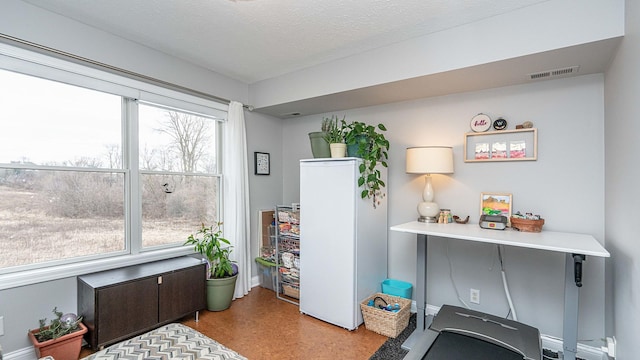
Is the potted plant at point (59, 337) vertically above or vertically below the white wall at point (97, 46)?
below

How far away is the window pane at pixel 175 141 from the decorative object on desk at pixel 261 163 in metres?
0.53

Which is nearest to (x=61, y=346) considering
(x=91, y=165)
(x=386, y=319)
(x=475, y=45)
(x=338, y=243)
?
(x=91, y=165)

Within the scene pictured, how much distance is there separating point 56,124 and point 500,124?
374cm

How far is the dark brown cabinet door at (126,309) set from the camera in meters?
2.25

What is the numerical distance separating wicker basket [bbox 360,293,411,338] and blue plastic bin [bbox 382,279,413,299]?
0.16m

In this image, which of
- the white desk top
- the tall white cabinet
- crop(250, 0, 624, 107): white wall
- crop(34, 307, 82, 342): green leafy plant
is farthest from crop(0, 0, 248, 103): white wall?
the white desk top

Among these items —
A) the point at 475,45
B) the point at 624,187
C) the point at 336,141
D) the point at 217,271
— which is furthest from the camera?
the point at 217,271

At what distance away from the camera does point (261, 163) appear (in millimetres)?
3961

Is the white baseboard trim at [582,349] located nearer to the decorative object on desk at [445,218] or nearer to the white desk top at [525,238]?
the white desk top at [525,238]

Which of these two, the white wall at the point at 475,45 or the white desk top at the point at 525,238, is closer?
the white desk top at the point at 525,238

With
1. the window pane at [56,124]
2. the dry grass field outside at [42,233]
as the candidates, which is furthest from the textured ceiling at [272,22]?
the dry grass field outside at [42,233]

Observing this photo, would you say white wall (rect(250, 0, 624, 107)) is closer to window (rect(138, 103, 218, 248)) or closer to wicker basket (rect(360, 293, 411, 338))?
window (rect(138, 103, 218, 248))

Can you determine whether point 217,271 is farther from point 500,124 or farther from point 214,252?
point 500,124

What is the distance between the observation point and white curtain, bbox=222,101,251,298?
11.4 feet
